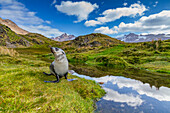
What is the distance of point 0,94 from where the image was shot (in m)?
4.86

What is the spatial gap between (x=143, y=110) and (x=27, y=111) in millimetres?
8710

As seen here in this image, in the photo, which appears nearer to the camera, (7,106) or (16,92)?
(7,106)

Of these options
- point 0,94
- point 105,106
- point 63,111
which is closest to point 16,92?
point 0,94

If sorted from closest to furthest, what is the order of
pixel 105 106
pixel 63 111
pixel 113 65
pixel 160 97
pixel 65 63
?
pixel 63 111, pixel 105 106, pixel 65 63, pixel 160 97, pixel 113 65

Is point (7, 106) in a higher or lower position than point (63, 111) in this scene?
higher

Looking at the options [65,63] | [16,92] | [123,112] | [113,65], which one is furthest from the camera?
[113,65]

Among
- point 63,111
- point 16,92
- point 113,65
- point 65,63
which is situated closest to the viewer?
point 63,111

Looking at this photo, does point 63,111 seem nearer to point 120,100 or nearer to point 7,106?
point 7,106

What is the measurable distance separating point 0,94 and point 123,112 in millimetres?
8510

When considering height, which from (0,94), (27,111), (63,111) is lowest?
(63,111)

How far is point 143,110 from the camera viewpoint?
25.0ft

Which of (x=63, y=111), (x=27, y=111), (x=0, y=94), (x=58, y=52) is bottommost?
(x=63, y=111)

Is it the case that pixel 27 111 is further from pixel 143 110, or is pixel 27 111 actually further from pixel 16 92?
pixel 143 110

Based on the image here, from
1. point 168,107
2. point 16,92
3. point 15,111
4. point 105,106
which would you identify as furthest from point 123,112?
point 16,92
